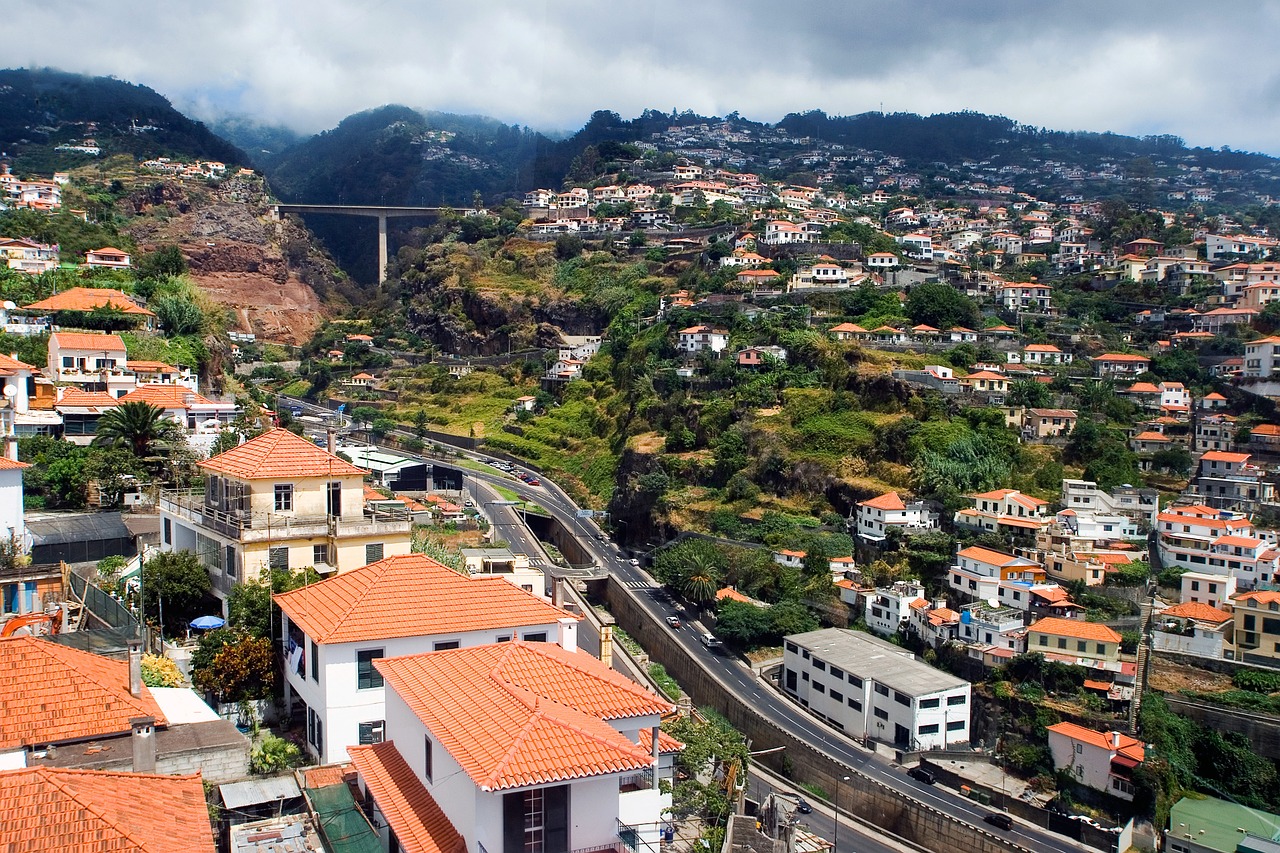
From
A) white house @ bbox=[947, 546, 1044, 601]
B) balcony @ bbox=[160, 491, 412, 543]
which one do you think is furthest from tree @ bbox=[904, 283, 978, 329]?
balcony @ bbox=[160, 491, 412, 543]

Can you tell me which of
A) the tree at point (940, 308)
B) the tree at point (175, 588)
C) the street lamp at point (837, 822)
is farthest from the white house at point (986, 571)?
the tree at point (175, 588)

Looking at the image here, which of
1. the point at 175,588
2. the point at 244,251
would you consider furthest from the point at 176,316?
the point at 244,251

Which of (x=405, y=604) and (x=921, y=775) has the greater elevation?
(x=405, y=604)

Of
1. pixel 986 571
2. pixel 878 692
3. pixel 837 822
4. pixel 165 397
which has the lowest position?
pixel 837 822

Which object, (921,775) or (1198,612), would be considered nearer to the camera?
(921,775)

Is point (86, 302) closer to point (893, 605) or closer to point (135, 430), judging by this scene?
point (135, 430)

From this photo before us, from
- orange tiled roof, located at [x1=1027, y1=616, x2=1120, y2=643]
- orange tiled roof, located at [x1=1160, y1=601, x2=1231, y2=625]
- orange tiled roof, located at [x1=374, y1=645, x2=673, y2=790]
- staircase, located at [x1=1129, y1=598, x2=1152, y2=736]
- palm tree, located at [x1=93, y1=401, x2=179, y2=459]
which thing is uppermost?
palm tree, located at [x1=93, y1=401, x2=179, y2=459]

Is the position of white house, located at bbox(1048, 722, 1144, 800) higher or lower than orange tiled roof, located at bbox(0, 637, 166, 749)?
lower

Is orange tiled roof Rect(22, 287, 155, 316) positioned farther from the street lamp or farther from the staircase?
the staircase
